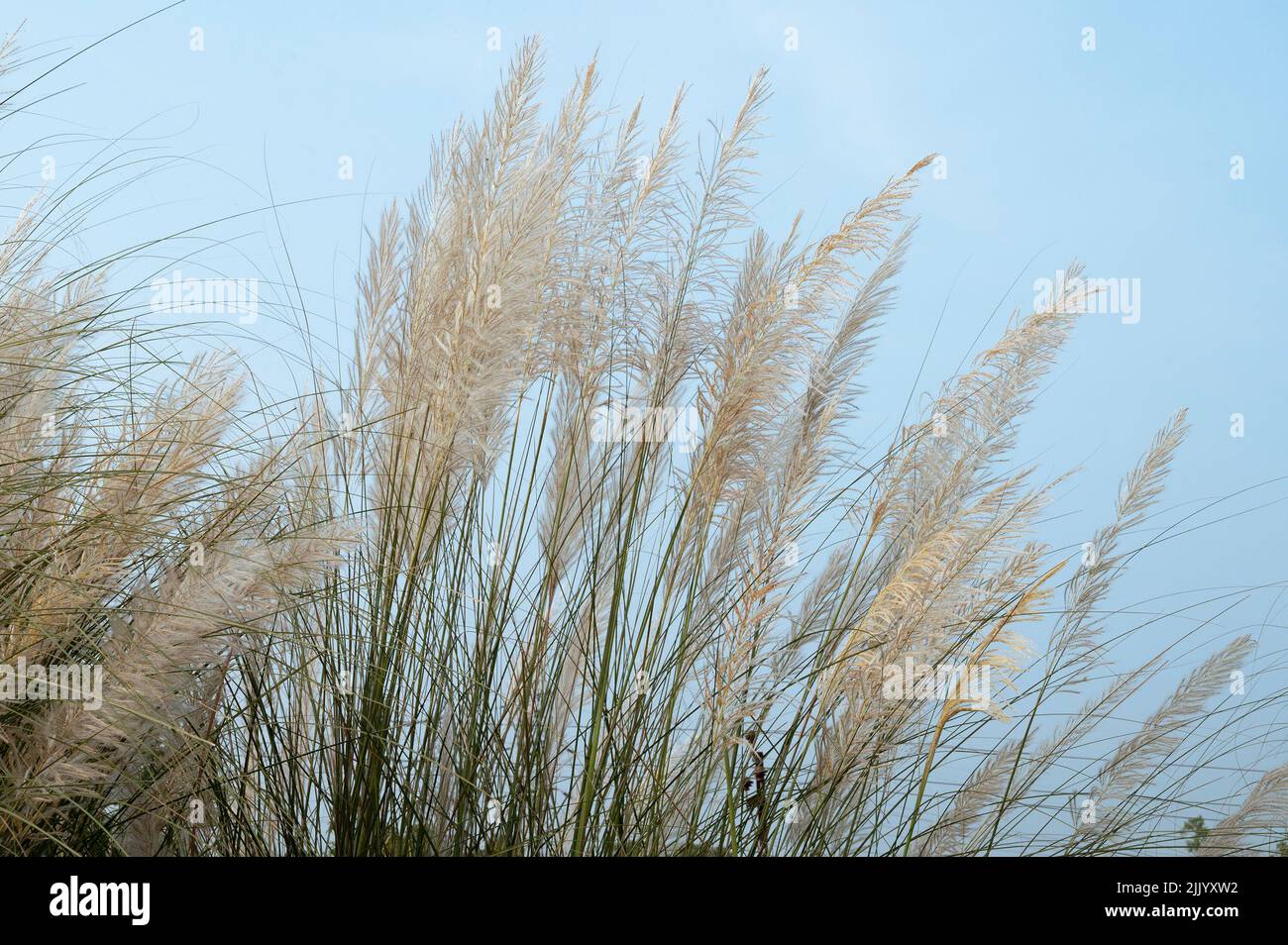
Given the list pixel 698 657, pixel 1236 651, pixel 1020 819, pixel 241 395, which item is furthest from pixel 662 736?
pixel 1236 651

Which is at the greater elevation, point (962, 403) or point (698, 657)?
point (962, 403)

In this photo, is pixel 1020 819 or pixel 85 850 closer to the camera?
pixel 85 850

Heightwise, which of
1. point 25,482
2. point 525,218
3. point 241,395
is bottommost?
point 25,482

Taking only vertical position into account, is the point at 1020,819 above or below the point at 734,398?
below

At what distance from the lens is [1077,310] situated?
2047 millimetres

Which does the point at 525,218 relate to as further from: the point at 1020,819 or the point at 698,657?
the point at 1020,819

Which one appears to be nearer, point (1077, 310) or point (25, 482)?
point (25, 482)

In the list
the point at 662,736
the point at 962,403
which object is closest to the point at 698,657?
the point at 662,736
